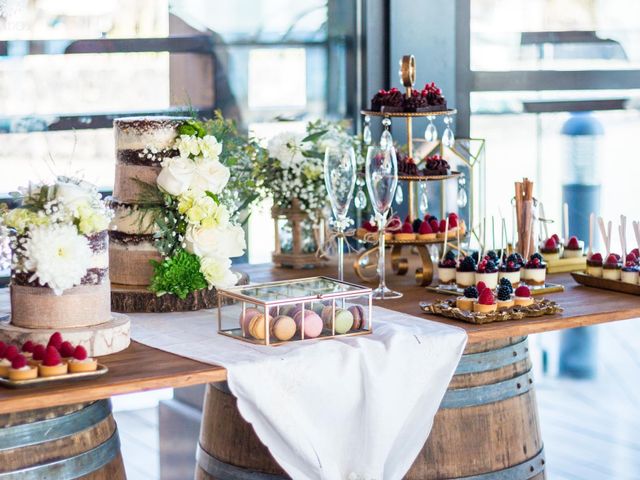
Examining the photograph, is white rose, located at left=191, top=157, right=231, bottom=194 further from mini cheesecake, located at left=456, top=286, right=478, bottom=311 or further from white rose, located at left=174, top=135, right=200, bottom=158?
mini cheesecake, located at left=456, top=286, right=478, bottom=311

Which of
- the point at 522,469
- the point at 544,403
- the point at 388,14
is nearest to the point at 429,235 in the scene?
the point at 522,469

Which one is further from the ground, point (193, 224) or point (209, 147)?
point (209, 147)

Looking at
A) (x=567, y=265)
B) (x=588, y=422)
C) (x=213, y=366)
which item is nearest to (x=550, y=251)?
(x=567, y=265)

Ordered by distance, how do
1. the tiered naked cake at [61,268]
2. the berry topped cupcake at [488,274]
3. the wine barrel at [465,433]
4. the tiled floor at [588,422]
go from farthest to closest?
the tiled floor at [588,422] → the berry topped cupcake at [488,274] → the wine barrel at [465,433] → the tiered naked cake at [61,268]

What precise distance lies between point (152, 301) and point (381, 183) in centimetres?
66

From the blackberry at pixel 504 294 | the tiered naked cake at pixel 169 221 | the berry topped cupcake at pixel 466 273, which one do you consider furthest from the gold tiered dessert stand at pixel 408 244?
the tiered naked cake at pixel 169 221

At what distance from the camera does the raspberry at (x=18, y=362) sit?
2.18 m

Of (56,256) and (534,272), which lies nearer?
(56,256)

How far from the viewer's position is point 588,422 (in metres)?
4.91

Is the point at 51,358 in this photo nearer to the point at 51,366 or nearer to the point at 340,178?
the point at 51,366

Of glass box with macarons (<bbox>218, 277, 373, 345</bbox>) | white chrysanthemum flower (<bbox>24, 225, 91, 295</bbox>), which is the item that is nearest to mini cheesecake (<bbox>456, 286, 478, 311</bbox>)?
glass box with macarons (<bbox>218, 277, 373, 345</bbox>)

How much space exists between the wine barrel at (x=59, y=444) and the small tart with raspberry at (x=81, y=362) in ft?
0.51

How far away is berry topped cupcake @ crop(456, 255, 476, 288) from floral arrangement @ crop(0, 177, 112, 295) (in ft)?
3.43

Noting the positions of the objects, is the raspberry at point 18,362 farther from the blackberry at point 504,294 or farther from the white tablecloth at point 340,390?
the blackberry at point 504,294
